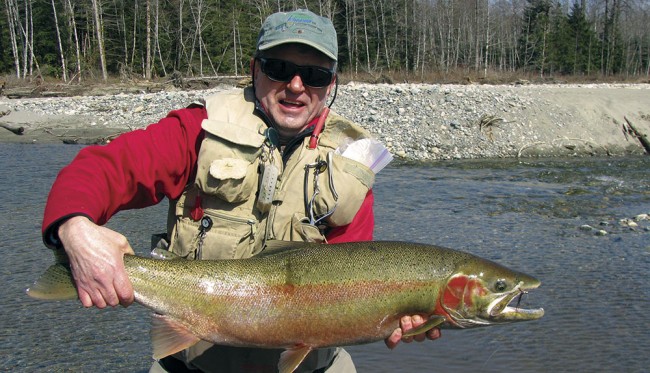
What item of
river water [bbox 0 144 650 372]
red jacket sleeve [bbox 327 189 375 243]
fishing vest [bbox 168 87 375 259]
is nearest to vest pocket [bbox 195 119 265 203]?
fishing vest [bbox 168 87 375 259]

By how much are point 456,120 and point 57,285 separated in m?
18.7

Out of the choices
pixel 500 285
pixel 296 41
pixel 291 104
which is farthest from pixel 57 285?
pixel 500 285

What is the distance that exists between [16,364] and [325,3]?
52210 mm

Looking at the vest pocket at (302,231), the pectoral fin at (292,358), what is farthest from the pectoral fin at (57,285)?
the vest pocket at (302,231)

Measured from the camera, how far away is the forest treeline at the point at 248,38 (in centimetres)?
4984

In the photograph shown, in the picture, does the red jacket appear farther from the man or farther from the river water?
the river water

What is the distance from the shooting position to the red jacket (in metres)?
2.60

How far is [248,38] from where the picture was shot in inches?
2205

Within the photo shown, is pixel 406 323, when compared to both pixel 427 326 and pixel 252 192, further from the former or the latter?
pixel 252 192

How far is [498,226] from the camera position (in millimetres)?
10516

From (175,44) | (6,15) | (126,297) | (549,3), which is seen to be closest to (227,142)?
(126,297)

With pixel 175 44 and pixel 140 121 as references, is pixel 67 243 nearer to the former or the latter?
pixel 140 121

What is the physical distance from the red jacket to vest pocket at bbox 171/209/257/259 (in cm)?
18

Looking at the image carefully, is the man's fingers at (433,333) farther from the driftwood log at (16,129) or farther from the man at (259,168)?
the driftwood log at (16,129)
